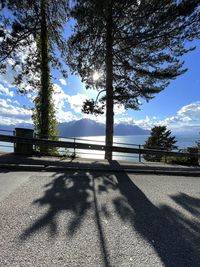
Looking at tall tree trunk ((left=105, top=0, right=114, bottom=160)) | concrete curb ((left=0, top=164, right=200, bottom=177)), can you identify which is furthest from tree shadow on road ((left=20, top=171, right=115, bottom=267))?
tall tree trunk ((left=105, top=0, right=114, bottom=160))

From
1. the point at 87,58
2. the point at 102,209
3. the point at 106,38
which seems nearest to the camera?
the point at 102,209

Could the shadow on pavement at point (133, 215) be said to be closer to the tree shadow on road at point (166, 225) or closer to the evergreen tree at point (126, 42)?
the tree shadow on road at point (166, 225)

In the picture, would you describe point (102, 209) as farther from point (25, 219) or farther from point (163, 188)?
point (163, 188)

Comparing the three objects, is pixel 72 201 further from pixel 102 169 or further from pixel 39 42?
pixel 39 42

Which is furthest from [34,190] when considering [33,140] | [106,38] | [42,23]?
[42,23]

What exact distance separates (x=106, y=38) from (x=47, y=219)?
1084cm

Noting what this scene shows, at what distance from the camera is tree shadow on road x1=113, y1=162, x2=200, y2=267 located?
11.3ft

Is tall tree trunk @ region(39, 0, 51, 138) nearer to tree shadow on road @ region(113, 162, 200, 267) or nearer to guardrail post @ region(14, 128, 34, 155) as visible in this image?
guardrail post @ region(14, 128, 34, 155)

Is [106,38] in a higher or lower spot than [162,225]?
higher

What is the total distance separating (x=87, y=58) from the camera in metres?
13.9

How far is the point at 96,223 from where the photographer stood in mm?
4320

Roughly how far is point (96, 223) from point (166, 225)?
1.27 m

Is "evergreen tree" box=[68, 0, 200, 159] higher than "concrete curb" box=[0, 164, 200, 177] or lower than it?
higher

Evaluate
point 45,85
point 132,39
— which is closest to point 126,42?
point 132,39
